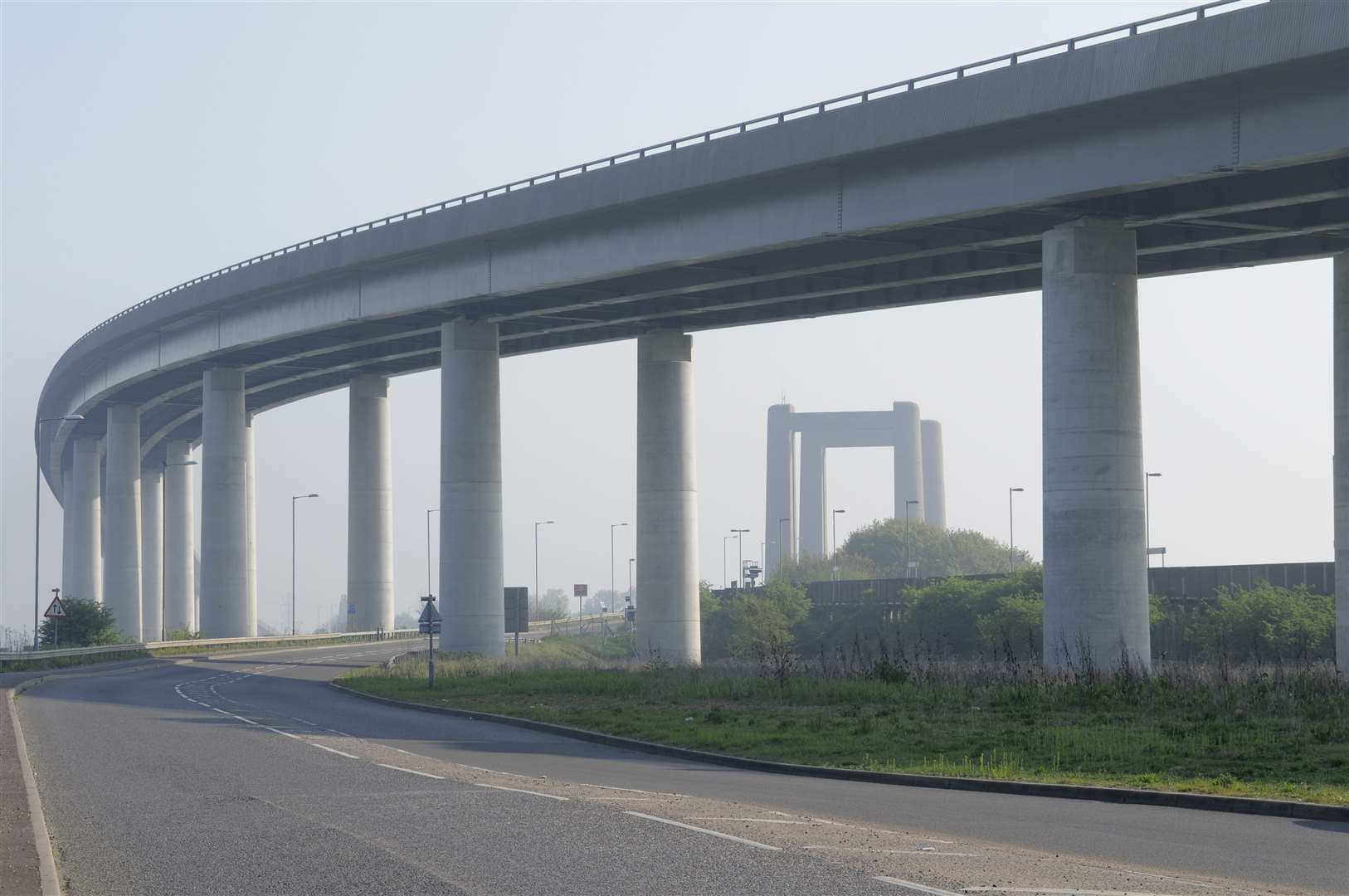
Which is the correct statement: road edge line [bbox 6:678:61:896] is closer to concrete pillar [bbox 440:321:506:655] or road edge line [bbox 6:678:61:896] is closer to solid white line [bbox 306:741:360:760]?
solid white line [bbox 306:741:360:760]

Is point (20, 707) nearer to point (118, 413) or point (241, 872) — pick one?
point (241, 872)

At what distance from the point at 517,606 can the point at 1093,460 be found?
24.5 metres

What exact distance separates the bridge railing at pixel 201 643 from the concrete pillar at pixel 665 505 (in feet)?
78.8

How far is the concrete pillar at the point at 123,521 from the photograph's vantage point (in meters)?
93.6

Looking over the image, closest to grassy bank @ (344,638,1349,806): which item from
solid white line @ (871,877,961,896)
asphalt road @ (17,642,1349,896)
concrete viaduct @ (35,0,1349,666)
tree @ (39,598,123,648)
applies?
asphalt road @ (17,642,1349,896)

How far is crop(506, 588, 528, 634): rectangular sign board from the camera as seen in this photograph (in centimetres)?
5784

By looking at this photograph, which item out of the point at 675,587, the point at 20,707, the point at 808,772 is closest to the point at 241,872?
the point at 808,772

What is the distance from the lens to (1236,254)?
49.2 meters

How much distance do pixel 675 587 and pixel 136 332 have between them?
3383cm

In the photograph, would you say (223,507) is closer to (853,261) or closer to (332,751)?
(853,261)

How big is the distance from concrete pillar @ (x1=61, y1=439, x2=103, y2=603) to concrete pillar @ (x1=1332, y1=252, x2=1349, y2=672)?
83.8 meters

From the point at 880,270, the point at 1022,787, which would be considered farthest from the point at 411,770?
the point at 880,270

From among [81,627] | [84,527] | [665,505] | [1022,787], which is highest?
[665,505]

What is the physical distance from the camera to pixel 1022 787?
20172 mm
